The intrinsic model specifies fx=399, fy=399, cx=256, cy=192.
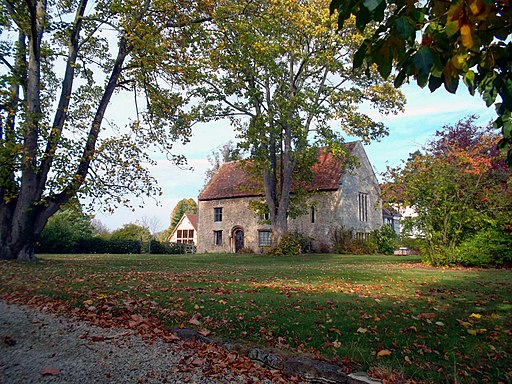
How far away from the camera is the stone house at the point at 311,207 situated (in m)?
33.2

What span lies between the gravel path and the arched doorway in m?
33.5

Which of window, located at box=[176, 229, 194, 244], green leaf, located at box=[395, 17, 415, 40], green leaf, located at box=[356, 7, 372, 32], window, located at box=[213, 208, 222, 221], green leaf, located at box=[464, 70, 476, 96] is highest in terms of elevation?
window, located at box=[213, 208, 222, 221]

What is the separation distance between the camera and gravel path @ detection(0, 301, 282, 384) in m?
3.69

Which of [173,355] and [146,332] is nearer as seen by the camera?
[173,355]

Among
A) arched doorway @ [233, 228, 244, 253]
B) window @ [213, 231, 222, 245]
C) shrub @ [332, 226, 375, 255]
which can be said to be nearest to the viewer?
shrub @ [332, 226, 375, 255]

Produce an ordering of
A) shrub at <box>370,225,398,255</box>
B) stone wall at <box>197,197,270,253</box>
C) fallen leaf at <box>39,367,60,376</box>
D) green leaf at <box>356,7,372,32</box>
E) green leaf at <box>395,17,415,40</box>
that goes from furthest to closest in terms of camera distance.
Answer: stone wall at <box>197,197,270,253</box>
shrub at <box>370,225,398,255</box>
fallen leaf at <box>39,367,60,376</box>
green leaf at <box>356,7,372,32</box>
green leaf at <box>395,17,415,40</box>

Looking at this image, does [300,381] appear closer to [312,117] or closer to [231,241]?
[312,117]

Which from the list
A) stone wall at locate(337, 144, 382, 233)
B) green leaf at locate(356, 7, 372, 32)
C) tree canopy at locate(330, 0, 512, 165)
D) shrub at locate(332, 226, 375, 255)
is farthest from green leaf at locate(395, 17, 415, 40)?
stone wall at locate(337, 144, 382, 233)

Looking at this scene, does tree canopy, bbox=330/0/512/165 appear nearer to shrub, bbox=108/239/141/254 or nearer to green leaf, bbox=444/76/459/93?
green leaf, bbox=444/76/459/93

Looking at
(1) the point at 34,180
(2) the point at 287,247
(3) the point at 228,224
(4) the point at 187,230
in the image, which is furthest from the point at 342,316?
(4) the point at 187,230

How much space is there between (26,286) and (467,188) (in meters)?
15.7

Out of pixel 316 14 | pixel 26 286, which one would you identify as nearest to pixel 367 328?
pixel 26 286

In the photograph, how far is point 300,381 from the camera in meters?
3.98

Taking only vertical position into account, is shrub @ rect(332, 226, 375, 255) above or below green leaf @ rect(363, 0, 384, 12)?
below
